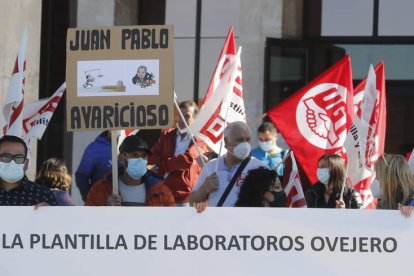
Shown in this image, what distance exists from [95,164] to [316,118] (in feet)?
6.27

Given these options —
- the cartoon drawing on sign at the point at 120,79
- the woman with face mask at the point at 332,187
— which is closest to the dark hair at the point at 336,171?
the woman with face mask at the point at 332,187

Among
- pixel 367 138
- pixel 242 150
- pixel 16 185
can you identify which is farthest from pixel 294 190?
pixel 16 185

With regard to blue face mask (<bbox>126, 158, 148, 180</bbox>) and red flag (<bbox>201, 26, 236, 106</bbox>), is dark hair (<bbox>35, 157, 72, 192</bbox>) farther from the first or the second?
red flag (<bbox>201, 26, 236, 106</bbox>)

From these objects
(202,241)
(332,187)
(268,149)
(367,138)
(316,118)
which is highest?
(316,118)

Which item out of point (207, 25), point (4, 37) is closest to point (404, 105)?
point (207, 25)

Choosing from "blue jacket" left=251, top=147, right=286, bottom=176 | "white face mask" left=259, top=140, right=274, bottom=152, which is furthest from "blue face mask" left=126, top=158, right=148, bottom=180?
"white face mask" left=259, top=140, right=274, bottom=152

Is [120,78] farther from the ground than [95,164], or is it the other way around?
[120,78]

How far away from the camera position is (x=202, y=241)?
7336 millimetres

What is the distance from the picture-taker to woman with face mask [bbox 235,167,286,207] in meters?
7.95

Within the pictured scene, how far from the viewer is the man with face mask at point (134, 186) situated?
26.8 feet

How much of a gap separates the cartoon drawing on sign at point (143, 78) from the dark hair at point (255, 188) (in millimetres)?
893

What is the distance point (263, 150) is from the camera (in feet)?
36.4

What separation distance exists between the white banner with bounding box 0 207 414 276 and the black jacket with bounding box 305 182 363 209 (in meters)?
1.72

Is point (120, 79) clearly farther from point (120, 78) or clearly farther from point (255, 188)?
point (255, 188)
